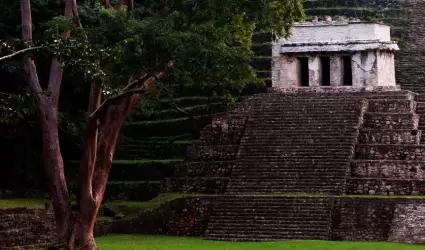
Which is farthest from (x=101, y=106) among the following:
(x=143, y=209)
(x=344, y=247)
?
(x=143, y=209)

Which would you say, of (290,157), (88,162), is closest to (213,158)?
(290,157)

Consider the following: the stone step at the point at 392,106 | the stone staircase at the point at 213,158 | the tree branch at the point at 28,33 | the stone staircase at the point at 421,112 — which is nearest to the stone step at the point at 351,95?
the stone staircase at the point at 421,112

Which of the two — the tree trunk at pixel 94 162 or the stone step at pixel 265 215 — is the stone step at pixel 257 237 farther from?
the tree trunk at pixel 94 162

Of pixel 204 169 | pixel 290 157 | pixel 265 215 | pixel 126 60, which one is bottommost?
pixel 265 215

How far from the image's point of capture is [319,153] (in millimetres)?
26344

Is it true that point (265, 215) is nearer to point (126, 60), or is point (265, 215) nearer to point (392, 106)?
point (392, 106)

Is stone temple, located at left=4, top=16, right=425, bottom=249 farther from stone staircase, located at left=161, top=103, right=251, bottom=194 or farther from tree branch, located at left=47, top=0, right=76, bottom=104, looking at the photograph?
tree branch, located at left=47, top=0, right=76, bottom=104

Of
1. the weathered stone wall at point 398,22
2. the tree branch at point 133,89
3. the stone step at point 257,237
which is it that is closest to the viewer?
the tree branch at point 133,89

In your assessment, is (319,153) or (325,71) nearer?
(319,153)

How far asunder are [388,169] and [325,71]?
6070 millimetres

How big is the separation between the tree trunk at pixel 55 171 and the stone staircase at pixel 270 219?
16.7 feet

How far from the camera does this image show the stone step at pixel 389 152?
84.4ft

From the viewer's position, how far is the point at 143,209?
2641cm

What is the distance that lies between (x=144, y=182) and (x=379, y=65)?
8.04 meters
